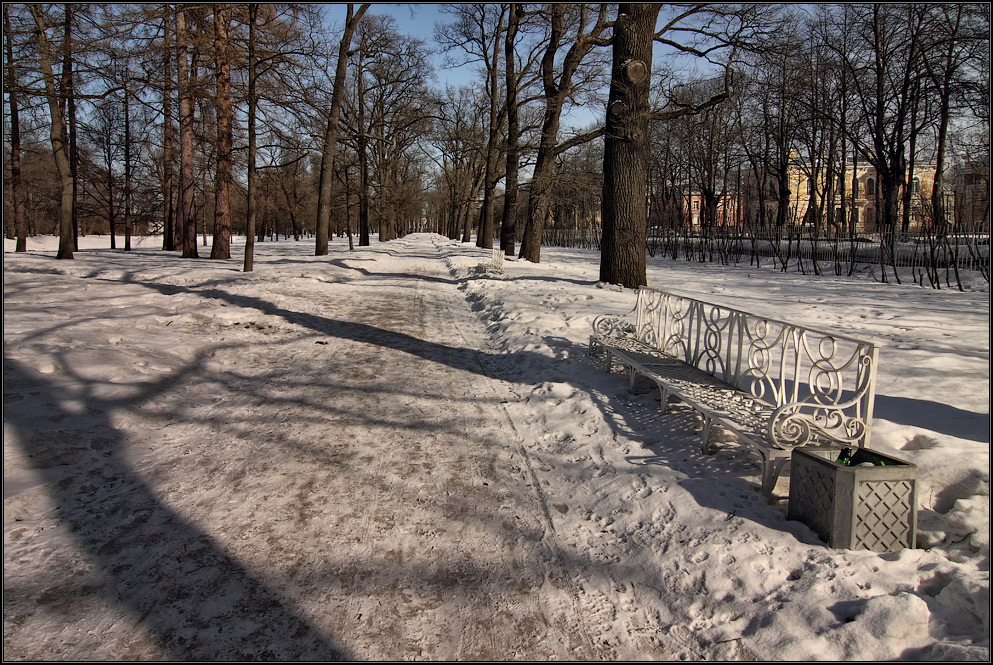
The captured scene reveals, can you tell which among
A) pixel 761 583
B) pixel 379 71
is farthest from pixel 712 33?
pixel 379 71

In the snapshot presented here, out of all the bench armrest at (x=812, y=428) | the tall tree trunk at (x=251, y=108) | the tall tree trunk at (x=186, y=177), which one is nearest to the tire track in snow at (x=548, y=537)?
the bench armrest at (x=812, y=428)

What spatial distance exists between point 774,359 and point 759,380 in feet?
8.39

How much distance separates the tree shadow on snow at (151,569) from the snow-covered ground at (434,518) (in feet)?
0.04

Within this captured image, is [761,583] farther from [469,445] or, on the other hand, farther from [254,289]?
[254,289]

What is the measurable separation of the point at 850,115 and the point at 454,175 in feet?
94.8

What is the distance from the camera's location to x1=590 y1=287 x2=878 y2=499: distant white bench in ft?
11.5

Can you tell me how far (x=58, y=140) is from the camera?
49.1 feet

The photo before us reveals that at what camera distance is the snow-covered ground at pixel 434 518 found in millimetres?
2426

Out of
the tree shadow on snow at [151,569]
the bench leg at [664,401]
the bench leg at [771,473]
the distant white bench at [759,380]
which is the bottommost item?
the tree shadow on snow at [151,569]

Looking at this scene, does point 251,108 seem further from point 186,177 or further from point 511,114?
point 511,114

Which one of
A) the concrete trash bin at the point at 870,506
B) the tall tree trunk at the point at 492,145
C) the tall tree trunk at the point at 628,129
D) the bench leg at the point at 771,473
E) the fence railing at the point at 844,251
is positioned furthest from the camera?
the tall tree trunk at the point at 492,145

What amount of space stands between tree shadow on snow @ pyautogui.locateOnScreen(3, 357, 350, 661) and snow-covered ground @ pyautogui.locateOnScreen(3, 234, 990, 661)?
0.04 feet

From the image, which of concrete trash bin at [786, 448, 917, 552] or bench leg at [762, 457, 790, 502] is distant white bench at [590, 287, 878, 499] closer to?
bench leg at [762, 457, 790, 502]

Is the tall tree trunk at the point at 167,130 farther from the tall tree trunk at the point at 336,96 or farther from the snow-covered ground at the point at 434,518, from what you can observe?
the snow-covered ground at the point at 434,518
